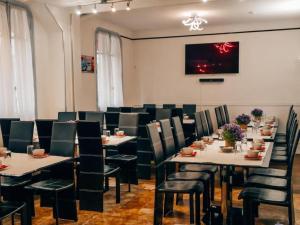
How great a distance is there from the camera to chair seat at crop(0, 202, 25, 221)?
2.63 metres

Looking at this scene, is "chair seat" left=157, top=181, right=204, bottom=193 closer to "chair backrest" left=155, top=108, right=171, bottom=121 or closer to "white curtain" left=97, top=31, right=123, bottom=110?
"chair backrest" left=155, top=108, right=171, bottom=121

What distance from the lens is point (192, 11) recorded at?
23.7 feet

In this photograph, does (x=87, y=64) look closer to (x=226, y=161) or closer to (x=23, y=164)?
(x=23, y=164)

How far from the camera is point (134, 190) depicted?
195 inches

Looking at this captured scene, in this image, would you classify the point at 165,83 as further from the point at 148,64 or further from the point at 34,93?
the point at 34,93

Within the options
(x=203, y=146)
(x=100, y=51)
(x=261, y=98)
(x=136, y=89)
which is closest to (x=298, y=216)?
(x=203, y=146)

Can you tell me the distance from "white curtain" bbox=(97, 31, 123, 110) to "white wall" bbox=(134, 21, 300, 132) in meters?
1.06

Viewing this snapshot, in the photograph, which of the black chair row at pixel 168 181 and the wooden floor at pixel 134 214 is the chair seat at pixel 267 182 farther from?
the wooden floor at pixel 134 214

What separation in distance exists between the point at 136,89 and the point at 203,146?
619 cm

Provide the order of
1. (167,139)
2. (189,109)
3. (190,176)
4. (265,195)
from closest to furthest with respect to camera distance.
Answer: (265,195) < (190,176) < (167,139) < (189,109)

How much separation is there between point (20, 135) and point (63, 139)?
0.70 metres

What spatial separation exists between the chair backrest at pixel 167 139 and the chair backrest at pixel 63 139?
94 centimetres

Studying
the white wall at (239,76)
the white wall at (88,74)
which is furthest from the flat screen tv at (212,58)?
the white wall at (88,74)

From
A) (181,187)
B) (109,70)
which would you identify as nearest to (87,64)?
(109,70)
